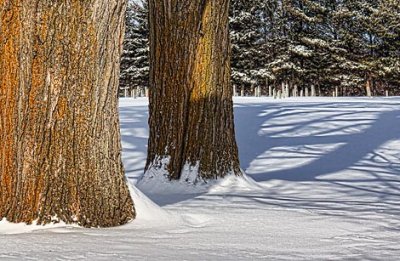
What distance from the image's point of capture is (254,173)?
6.59 metres

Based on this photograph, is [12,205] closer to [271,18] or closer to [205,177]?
[205,177]

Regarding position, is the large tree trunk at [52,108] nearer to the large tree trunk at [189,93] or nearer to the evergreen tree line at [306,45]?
the large tree trunk at [189,93]

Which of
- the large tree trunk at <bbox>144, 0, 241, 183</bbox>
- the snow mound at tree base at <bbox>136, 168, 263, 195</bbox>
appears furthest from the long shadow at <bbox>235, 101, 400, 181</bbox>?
the large tree trunk at <bbox>144, 0, 241, 183</bbox>

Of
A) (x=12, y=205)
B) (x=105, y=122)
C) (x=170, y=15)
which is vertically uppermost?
(x=170, y=15)

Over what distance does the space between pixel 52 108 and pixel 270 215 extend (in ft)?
4.91

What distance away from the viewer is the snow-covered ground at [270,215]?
2344 millimetres

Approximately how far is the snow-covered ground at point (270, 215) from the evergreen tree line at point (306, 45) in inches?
894

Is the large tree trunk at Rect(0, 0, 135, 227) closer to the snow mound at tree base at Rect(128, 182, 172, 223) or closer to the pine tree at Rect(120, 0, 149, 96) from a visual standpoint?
the snow mound at tree base at Rect(128, 182, 172, 223)

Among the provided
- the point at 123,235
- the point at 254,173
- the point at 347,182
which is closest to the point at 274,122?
the point at 254,173

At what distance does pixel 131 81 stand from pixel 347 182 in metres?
28.5

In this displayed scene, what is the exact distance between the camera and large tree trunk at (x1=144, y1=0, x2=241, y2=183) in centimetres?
523

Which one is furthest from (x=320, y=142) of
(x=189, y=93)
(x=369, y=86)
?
(x=369, y=86)

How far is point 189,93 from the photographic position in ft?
17.2

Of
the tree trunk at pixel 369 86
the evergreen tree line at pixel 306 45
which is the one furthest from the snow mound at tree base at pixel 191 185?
the tree trunk at pixel 369 86
